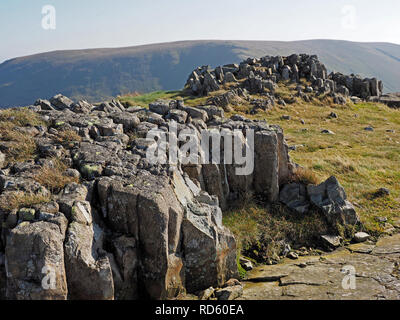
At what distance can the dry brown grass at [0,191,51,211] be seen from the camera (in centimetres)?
841

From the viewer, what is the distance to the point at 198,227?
10.2m

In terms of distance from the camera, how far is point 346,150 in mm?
26859

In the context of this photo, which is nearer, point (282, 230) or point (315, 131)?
point (282, 230)

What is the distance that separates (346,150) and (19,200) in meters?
24.4

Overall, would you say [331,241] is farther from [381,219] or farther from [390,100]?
[390,100]

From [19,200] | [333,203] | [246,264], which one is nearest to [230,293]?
[246,264]

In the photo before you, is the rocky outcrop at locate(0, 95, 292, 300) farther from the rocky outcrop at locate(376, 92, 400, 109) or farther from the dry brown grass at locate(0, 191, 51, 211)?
the rocky outcrop at locate(376, 92, 400, 109)

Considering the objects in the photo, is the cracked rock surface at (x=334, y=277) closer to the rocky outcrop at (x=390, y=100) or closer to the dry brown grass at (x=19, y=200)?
the dry brown grass at (x=19, y=200)

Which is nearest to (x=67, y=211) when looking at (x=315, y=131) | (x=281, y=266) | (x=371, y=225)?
(x=281, y=266)

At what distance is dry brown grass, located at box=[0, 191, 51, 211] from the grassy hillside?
774 cm

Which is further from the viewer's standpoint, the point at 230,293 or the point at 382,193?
the point at 382,193
